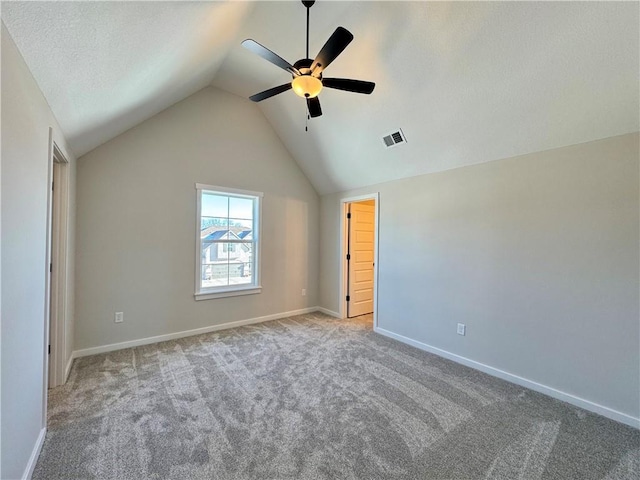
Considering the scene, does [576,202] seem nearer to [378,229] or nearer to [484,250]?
[484,250]

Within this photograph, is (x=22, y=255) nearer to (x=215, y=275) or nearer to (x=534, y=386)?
(x=215, y=275)

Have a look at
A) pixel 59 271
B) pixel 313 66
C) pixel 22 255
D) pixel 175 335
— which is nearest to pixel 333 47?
pixel 313 66

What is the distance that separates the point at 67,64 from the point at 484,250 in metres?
3.69

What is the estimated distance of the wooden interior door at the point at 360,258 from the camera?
15.8 ft

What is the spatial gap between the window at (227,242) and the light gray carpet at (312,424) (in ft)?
3.99

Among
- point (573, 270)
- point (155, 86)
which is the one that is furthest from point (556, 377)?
point (155, 86)

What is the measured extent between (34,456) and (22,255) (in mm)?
1205

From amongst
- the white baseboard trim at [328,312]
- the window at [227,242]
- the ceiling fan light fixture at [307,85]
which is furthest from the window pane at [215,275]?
the ceiling fan light fixture at [307,85]

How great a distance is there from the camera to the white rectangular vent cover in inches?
127

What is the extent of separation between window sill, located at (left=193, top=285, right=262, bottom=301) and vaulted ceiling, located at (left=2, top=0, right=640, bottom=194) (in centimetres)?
217

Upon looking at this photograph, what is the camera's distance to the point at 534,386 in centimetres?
256

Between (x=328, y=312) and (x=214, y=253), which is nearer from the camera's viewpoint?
(x=214, y=253)

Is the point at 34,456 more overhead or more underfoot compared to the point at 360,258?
more underfoot

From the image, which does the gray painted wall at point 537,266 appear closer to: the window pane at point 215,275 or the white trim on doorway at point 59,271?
the window pane at point 215,275
